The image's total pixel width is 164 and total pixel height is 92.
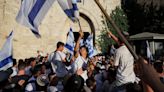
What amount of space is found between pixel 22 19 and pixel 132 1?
21397mm

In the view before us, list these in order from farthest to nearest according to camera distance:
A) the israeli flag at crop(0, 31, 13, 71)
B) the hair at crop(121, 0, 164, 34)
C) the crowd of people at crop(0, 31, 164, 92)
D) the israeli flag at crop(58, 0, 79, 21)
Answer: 1. the hair at crop(121, 0, 164, 34)
2. the israeli flag at crop(0, 31, 13, 71)
3. the crowd of people at crop(0, 31, 164, 92)
4. the israeli flag at crop(58, 0, 79, 21)

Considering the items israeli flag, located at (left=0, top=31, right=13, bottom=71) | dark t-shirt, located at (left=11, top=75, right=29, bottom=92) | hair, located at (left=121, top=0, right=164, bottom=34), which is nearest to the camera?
israeli flag, located at (left=0, top=31, right=13, bottom=71)

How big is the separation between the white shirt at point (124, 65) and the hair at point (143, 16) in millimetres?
18791

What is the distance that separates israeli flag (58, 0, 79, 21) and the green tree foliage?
1601 cm

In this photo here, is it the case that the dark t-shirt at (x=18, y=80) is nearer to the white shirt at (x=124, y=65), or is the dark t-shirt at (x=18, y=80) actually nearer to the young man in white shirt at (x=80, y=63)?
the young man in white shirt at (x=80, y=63)

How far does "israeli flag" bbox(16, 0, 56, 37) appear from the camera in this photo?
5406 mm

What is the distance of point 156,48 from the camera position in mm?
20922

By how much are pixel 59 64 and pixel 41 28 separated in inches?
489

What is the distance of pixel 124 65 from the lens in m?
6.95

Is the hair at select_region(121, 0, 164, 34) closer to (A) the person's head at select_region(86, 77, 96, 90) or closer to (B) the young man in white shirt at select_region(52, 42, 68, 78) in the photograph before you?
(A) the person's head at select_region(86, 77, 96, 90)

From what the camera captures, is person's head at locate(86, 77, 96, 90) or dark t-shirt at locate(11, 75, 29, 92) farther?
person's head at locate(86, 77, 96, 90)

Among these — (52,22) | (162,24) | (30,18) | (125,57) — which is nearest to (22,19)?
(30,18)

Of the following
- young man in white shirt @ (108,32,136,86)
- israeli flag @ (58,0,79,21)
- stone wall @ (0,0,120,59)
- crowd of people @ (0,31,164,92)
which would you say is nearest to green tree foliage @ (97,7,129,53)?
stone wall @ (0,0,120,59)

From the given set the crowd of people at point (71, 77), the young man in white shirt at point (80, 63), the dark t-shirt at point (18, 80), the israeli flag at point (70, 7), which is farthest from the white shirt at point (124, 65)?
the dark t-shirt at point (18, 80)
